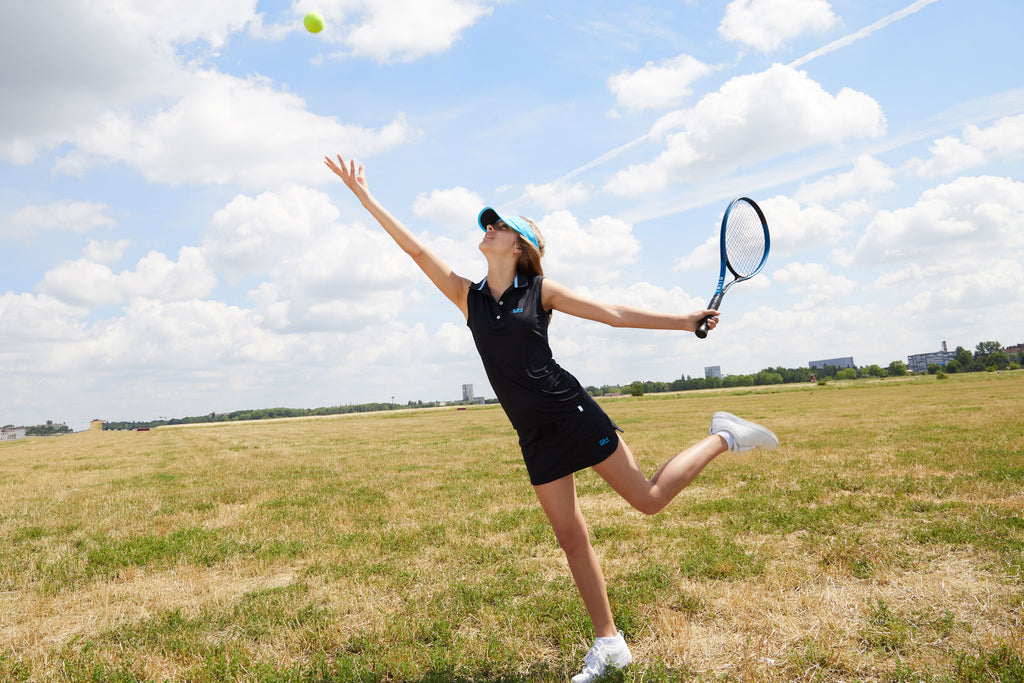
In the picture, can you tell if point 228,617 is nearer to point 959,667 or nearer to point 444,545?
point 444,545

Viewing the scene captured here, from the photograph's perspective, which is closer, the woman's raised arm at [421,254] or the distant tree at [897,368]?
the woman's raised arm at [421,254]

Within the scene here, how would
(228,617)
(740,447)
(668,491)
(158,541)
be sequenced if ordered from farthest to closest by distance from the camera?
(158,541) → (228,617) → (740,447) → (668,491)

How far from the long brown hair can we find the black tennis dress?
33 centimetres

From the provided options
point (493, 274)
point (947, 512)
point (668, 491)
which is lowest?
point (947, 512)

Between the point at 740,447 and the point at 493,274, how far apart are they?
2399mm

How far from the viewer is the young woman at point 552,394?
4090 millimetres

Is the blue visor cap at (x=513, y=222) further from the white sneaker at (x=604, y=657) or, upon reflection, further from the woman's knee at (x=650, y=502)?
the white sneaker at (x=604, y=657)

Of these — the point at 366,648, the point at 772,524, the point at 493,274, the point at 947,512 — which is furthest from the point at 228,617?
the point at 947,512

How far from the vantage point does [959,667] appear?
389cm

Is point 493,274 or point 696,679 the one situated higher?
point 493,274

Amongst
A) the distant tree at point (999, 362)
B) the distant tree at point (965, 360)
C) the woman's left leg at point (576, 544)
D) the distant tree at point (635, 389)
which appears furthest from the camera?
the distant tree at point (965, 360)

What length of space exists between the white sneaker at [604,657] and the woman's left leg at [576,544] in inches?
2.4

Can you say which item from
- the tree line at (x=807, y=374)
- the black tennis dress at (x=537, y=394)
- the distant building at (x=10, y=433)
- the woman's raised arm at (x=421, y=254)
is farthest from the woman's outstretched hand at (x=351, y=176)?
the distant building at (x=10, y=433)

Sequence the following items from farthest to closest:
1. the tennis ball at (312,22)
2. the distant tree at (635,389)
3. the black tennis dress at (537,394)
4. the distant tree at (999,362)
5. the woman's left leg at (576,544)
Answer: the distant tree at (999,362) → the distant tree at (635,389) → the tennis ball at (312,22) → the woman's left leg at (576,544) → the black tennis dress at (537,394)
